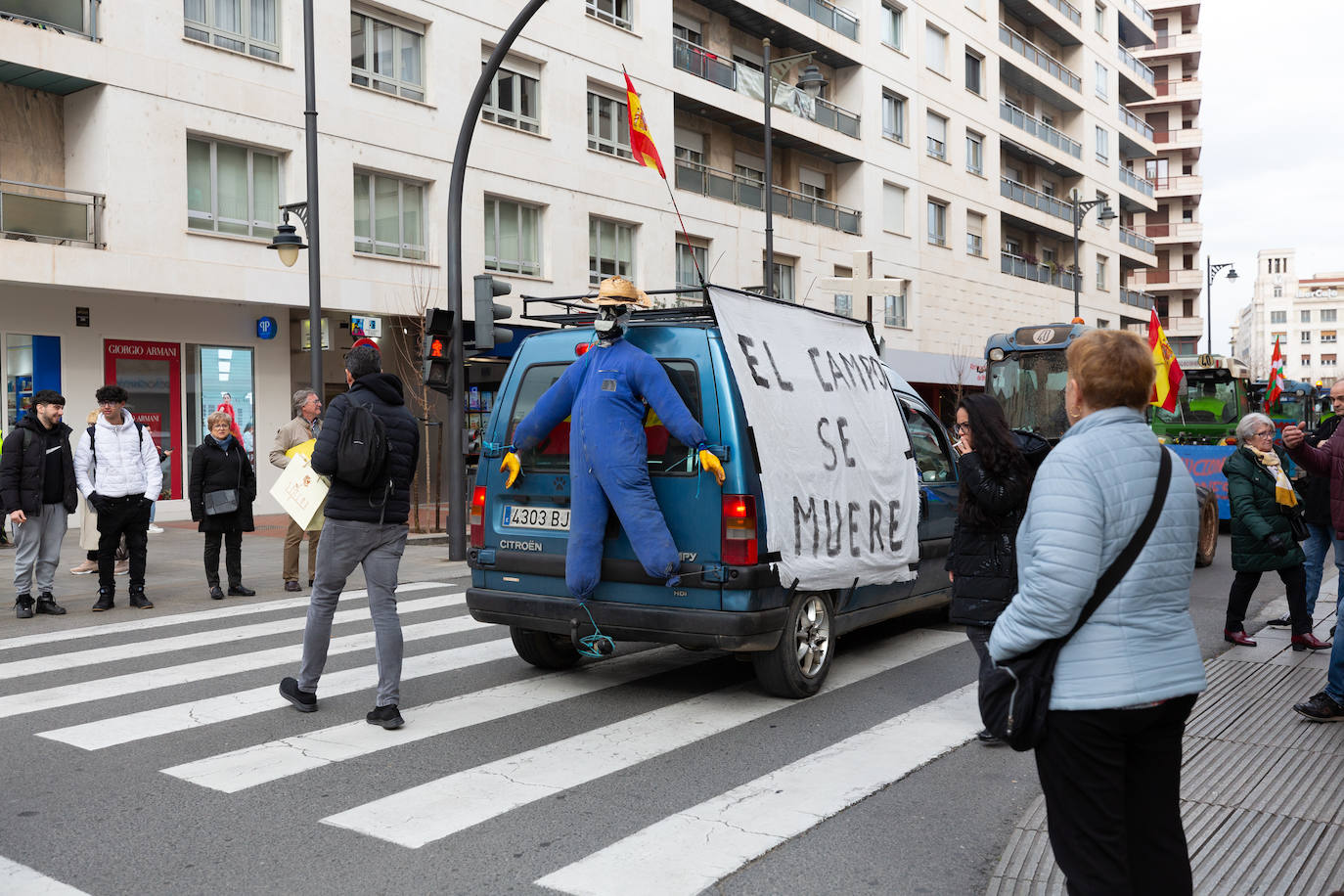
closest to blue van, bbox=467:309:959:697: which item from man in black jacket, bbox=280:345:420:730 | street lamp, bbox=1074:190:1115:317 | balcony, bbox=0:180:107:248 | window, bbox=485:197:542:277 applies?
man in black jacket, bbox=280:345:420:730

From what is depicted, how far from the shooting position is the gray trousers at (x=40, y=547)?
956 cm

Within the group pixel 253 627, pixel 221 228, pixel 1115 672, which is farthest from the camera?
pixel 221 228

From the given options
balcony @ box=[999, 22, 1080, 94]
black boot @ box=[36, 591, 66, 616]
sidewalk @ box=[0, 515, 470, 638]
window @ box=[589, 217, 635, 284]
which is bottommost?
sidewalk @ box=[0, 515, 470, 638]

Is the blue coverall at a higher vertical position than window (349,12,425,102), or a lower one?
lower

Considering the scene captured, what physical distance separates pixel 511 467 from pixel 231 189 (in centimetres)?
1457

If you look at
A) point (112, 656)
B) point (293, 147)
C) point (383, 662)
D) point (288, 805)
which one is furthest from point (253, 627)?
point (293, 147)

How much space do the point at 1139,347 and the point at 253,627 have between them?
7624mm

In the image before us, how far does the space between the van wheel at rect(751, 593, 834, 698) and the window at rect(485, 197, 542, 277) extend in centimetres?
1734

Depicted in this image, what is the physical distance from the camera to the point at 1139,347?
115 inches

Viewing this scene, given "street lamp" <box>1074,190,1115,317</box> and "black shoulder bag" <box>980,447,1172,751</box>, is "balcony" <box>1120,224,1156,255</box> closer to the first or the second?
"street lamp" <box>1074,190,1115,317</box>

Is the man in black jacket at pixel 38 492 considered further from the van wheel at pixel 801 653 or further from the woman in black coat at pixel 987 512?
the woman in black coat at pixel 987 512

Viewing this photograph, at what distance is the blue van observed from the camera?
5.83 meters

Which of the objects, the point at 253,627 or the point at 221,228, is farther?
the point at 221,228

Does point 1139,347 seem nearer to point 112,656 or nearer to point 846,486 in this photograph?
point 846,486
